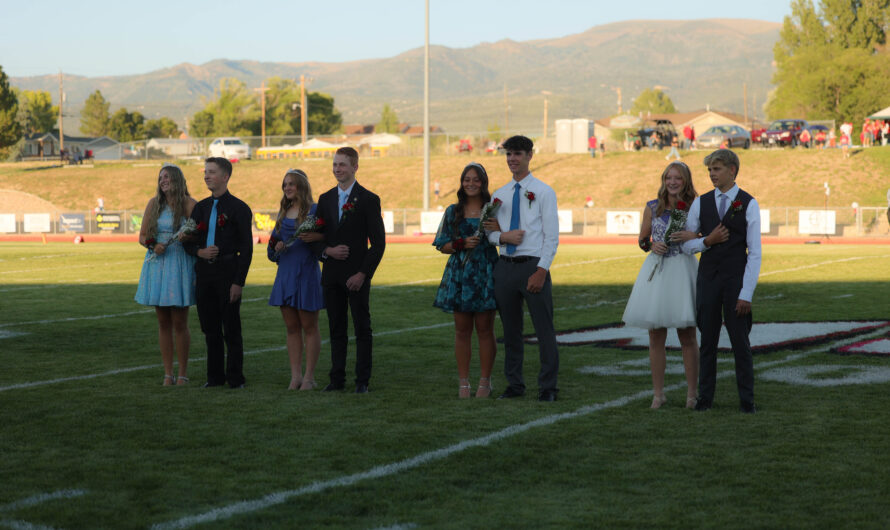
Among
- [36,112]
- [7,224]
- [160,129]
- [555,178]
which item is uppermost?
[36,112]

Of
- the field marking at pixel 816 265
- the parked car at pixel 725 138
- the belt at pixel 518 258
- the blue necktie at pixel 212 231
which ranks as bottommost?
the field marking at pixel 816 265

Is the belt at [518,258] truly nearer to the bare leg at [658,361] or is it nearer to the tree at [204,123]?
the bare leg at [658,361]

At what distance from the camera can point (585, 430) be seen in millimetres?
6934

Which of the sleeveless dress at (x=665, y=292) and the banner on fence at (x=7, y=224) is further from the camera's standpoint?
the banner on fence at (x=7, y=224)

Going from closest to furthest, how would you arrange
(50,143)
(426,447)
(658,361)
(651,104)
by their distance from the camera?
(426,447) < (658,361) < (50,143) < (651,104)

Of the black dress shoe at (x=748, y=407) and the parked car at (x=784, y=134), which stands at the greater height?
the parked car at (x=784, y=134)

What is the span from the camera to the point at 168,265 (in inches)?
354

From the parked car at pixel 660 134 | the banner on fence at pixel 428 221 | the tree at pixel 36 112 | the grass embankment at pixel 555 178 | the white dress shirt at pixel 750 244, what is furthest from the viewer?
the tree at pixel 36 112

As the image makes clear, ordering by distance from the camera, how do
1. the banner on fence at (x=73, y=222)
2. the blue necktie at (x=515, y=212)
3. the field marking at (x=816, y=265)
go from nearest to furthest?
the blue necktie at (x=515, y=212)
the field marking at (x=816, y=265)
the banner on fence at (x=73, y=222)

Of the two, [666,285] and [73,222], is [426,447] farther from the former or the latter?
[73,222]

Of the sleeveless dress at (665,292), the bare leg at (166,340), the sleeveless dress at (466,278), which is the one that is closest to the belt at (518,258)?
the sleeveless dress at (466,278)

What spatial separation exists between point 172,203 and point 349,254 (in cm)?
175

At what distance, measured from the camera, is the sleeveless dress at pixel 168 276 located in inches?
349

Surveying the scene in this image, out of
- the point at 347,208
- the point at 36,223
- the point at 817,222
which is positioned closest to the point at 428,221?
the point at 817,222
